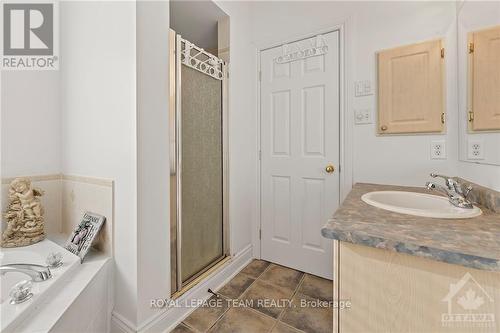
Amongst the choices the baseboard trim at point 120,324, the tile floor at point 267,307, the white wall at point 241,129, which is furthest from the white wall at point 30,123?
the tile floor at point 267,307

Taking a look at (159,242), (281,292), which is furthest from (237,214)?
(159,242)

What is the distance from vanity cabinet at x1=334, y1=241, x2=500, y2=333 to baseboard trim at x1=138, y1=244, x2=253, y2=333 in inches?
39.0

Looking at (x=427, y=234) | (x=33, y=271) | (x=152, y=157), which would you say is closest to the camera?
(x=427, y=234)

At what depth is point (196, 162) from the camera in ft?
5.28

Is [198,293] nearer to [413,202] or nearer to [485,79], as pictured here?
[413,202]

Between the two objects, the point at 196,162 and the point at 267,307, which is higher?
the point at 196,162

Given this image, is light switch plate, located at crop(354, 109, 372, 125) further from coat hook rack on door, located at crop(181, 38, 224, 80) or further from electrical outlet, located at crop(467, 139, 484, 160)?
coat hook rack on door, located at crop(181, 38, 224, 80)

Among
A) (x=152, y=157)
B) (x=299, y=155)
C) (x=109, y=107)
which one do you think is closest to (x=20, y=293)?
(x=152, y=157)

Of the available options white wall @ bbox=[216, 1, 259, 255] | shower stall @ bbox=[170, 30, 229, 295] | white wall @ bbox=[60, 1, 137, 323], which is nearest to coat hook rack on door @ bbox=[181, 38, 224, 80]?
shower stall @ bbox=[170, 30, 229, 295]

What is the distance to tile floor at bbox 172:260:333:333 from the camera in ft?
4.37

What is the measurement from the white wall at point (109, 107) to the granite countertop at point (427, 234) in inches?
40.1

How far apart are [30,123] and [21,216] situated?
65cm

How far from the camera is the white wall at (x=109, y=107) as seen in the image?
1156mm

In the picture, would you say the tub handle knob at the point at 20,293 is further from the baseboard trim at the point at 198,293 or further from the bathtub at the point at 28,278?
the baseboard trim at the point at 198,293
